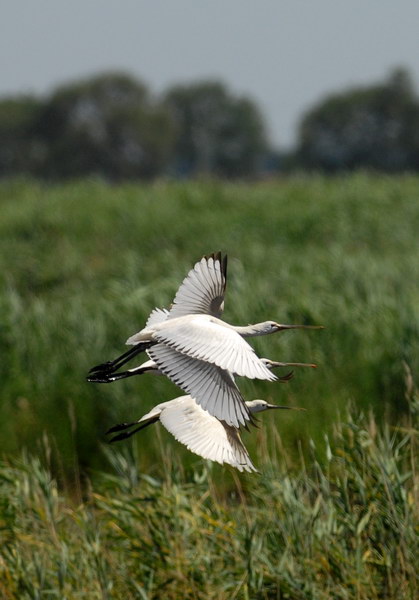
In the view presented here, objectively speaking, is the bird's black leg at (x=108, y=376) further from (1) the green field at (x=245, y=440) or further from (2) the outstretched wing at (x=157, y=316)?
(1) the green field at (x=245, y=440)

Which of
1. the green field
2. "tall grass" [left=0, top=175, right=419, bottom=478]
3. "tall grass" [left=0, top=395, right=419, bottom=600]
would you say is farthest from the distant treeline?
"tall grass" [left=0, top=395, right=419, bottom=600]

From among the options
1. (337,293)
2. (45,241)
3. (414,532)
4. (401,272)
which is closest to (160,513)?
(414,532)

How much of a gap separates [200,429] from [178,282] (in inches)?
11.9

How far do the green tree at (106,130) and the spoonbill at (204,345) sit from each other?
80269 mm

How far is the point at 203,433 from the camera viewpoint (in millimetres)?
1565

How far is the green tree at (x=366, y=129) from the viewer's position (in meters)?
83.4

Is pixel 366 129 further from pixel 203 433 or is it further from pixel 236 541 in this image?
pixel 203 433

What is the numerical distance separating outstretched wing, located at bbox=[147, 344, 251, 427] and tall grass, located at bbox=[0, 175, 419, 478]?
290 mm

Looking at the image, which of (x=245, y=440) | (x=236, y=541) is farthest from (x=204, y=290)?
(x=245, y=440)

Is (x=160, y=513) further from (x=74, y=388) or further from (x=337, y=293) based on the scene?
(x=337, y=293)

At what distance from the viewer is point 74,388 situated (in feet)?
34.0

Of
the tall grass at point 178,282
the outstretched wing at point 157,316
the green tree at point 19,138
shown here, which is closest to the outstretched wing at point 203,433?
the outstretched wing at point 157,316

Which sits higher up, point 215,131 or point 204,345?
point 215,131

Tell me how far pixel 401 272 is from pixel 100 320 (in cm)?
631
